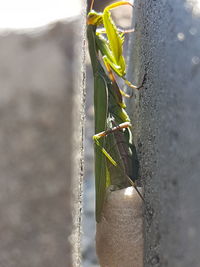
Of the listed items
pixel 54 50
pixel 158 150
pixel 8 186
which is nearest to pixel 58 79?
pixel 54 50

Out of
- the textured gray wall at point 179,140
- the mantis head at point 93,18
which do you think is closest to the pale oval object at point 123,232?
the textured gray wall at point 179,140

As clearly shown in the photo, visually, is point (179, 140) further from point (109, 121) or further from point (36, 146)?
point (109, 121)

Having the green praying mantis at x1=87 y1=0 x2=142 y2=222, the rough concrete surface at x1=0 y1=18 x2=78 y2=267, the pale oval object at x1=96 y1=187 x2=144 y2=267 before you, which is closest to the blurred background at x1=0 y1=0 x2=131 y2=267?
the rough concrete surface at x1=0 y1=18 x2=78 y2=267

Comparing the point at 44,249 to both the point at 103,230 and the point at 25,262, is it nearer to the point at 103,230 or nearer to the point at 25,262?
the point at 25,262

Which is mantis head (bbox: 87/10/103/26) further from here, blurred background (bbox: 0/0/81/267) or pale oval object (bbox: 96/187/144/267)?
blurred background (bbox: 0/0/81/267)

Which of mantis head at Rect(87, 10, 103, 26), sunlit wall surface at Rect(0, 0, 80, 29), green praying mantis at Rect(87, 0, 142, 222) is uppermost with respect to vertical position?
mantis head at Rect(87, 10, 103, 26)

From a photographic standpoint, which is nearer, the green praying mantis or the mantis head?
the green praying mantis

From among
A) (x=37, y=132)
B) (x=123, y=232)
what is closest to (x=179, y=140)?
(x=37, y=132)

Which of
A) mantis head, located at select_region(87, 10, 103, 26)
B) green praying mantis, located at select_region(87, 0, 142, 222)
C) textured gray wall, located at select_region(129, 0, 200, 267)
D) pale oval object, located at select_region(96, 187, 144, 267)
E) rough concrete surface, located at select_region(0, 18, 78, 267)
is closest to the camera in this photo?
rough concrete surface, located at select_region(0, 18, 78, 267)
